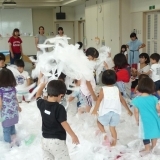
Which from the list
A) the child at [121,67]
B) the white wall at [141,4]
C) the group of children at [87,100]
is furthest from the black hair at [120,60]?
the white wall at [141,4]

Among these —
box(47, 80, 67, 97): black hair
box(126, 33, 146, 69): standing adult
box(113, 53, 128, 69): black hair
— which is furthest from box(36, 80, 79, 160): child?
box(126, 33, 146, 69): standing adult

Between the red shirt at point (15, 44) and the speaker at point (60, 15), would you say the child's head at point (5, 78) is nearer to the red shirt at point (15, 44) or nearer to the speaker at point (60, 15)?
the red shirt at point (15, 44)

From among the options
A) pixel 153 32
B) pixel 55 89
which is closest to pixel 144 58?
pixel 153 32

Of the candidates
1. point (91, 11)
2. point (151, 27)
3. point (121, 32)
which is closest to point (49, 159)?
point (151, 27)

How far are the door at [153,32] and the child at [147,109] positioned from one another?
4.70m

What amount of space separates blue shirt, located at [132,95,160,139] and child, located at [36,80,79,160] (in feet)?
2.63

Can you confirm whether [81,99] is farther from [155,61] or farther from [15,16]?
[15,16]

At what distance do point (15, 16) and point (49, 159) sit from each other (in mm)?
11723

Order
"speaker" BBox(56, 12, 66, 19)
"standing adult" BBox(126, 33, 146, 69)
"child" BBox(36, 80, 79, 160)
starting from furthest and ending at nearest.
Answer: "speaker" BBox(56, 12, 66, 19) < "standing adult" BBox(126, 33, 146, 69) < "child" BBox(36, 80, 79, 160)

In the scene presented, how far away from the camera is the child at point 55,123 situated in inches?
86.9

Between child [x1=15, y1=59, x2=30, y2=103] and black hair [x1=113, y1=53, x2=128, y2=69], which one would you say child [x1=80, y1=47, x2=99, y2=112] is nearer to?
black hair [x1=113, y1=53, x2=128, y2=69]

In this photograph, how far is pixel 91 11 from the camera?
1035 cm

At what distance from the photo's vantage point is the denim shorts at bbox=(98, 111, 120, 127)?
3080 millimetres

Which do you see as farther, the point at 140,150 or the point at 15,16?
the point at 15,16
